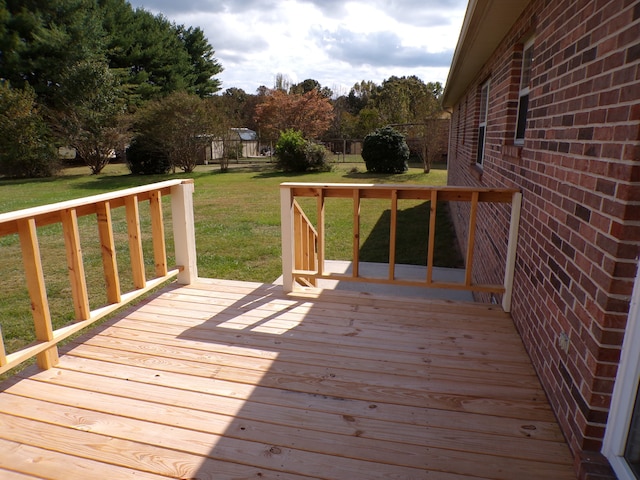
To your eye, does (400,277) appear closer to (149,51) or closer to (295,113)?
(295,113)

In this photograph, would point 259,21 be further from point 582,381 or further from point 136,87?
point 136,87

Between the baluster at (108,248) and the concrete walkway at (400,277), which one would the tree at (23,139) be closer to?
the concrete walkway at (400,277)

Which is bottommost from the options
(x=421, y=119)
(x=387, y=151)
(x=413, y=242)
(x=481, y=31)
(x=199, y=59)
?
(x=413, y=242)

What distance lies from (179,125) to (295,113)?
8.31 meters

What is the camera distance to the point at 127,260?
6.14m

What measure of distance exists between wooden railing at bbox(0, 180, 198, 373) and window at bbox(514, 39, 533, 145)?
2.93m

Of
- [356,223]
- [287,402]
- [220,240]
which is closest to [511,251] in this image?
[356,223]

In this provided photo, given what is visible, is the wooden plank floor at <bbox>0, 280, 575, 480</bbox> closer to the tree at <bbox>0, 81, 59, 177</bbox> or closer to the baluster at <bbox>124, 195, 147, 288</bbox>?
the baluster at <bbox>124, 195, 147, 288</bbox>

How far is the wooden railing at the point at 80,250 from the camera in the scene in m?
2.32

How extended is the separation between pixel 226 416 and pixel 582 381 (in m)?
1.57

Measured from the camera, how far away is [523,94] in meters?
3.56

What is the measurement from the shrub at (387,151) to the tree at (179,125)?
657 cm

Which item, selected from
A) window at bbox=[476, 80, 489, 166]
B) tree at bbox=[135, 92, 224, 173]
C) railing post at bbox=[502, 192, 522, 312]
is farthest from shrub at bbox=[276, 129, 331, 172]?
railing post at bbox=[502, 192, 522, 312]

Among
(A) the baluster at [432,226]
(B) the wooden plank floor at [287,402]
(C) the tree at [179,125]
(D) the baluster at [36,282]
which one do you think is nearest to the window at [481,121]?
(A) the baluster at [432,226]
